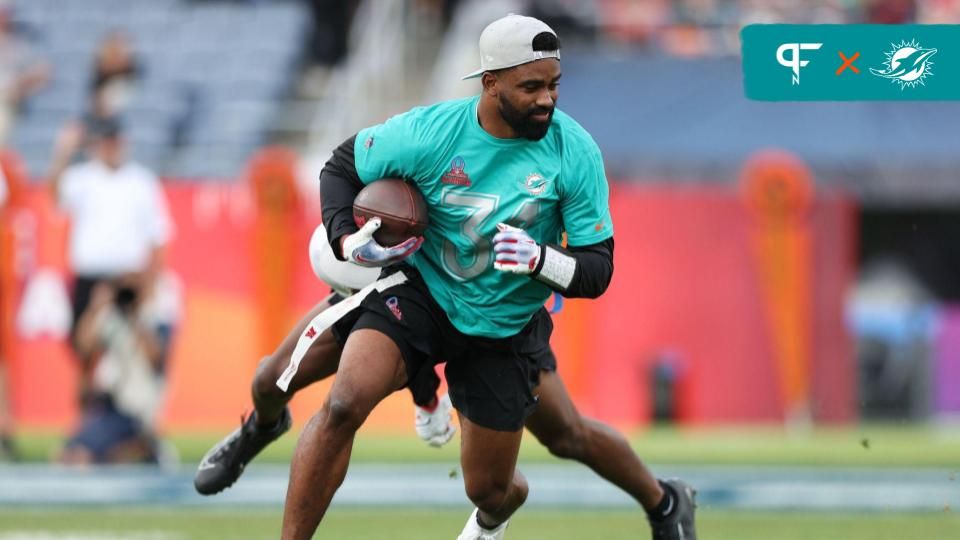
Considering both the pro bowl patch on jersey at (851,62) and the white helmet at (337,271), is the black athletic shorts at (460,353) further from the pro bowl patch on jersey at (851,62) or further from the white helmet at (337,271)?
the pro bowl patch on jersey at (851,62)

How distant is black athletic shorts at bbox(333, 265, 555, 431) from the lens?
19.5 ft

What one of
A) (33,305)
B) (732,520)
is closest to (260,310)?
(33,305)

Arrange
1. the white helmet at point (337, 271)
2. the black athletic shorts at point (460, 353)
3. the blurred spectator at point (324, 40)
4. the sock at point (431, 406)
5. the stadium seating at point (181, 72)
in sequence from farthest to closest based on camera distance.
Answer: the blurred spectator at point (324, 40) → the stadium seating at point (181, 72) → the sock at point (431, 406) → the white helmet at point (337, 271) → the black athletic shorts at point (460, 353)

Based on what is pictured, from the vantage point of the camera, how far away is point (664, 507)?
22.2ft

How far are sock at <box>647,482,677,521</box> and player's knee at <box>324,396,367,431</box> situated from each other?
157cm

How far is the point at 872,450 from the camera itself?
1227cm

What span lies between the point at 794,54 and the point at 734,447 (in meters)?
6.73

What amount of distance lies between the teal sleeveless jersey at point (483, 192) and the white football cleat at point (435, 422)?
62 cm

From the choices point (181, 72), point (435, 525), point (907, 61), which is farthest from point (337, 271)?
point (181, 72)

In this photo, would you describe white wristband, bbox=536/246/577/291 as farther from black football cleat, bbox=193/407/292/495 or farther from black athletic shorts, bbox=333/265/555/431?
black football cleat, bbox=193/407/292/495

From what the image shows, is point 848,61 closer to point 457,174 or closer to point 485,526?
point 457,174

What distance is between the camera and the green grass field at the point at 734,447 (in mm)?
11484

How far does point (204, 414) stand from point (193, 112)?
4.57 metres

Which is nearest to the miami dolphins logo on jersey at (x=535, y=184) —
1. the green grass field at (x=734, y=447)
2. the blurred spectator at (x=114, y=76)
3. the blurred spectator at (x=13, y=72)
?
the green grass field at (x=734, y=447)
